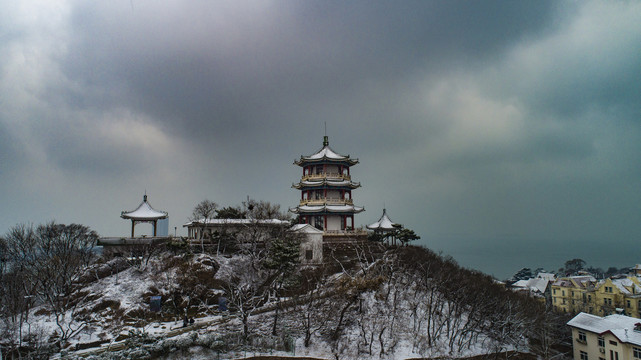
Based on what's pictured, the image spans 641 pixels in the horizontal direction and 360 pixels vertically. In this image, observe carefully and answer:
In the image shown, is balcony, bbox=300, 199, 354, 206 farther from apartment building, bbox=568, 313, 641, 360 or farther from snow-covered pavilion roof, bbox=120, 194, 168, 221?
apartment building, bbox=568, 313, 641, 360

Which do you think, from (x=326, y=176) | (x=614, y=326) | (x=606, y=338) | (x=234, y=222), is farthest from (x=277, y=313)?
(x=614, y=326)

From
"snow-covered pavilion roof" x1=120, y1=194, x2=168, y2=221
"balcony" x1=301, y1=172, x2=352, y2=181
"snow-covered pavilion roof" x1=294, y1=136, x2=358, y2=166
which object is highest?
"snow-covered pavilion roof" x1=294, y1=136, x2=358, y2=166

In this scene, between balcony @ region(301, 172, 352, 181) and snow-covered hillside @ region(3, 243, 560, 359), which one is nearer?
snow-covered hillside @ region(3, 243, 560, 359)

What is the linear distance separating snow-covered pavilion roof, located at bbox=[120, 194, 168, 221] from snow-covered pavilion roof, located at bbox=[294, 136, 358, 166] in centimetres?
2035

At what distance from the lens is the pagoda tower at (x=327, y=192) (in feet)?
165

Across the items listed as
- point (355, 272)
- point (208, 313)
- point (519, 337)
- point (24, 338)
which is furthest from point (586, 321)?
point (24, 338)

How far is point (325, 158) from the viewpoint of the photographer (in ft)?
174

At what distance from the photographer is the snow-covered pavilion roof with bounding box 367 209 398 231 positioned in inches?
1903

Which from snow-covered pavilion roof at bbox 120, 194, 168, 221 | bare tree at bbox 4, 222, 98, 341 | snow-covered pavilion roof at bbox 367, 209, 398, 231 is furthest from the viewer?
snow-covered pavilion roof at bbox 367, 209, 398, 231

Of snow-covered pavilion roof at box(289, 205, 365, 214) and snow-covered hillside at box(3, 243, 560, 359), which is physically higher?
snow-covered pavilion roof at box(289, 205, 365, 214)

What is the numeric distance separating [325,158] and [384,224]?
12.6 m

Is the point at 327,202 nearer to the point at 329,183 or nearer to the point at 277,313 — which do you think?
the point at 329,183

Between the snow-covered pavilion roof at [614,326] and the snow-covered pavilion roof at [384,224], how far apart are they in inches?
847

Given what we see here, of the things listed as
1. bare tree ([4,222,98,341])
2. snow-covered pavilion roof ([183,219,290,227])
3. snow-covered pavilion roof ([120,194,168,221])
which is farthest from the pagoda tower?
bare tree ([4,222,98,341])
